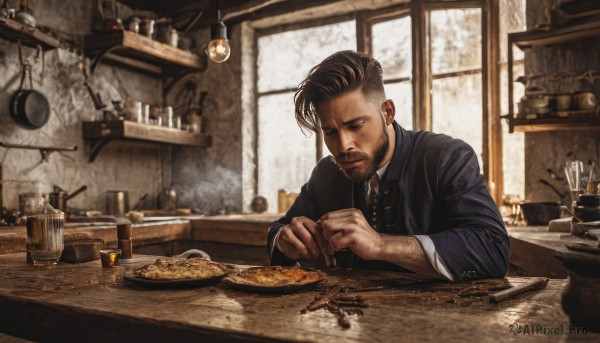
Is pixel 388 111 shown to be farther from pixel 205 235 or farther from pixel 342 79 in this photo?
pixel 205 235

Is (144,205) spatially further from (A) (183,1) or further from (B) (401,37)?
(B) (401,37)

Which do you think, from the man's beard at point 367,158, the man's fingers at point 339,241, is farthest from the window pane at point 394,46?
the man's fingers at point 339,241

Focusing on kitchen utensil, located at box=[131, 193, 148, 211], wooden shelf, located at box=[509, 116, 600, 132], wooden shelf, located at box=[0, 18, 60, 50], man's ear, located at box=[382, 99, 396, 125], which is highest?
wooden shelf, located at box=[0, 18, 60, 50]

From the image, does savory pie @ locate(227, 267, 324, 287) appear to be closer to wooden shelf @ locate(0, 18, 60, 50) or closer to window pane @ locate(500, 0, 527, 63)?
wooden shelf @ locate(0, 18, 60, 50)

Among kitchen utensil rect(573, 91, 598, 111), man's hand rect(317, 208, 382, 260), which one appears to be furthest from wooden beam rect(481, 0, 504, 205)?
man's hand rect(317, 208, 382, 260)

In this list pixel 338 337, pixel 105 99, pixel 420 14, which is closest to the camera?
pixel 338 337

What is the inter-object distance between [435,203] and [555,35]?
8.18 ft

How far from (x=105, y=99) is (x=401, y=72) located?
3.19 m

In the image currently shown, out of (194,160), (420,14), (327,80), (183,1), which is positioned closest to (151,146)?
(194,160)

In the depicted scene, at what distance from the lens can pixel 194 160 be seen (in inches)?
231

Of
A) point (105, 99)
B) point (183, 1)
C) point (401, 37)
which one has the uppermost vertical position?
point (183, 1)

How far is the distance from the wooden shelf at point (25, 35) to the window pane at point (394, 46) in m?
3.12

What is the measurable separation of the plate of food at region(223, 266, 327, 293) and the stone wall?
10.5 feet

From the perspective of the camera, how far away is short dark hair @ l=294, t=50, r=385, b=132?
196cm
